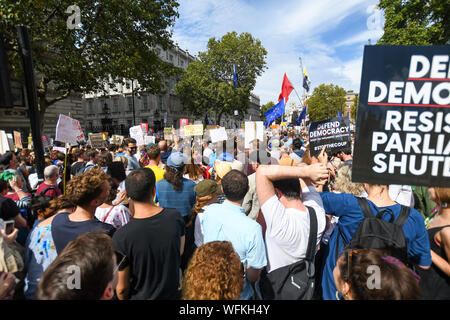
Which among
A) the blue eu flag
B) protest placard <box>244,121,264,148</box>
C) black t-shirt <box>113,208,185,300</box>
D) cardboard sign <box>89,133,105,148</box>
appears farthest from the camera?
cardboard sign <box>89,133,105,148</box>

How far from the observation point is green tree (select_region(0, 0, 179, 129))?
942 cm

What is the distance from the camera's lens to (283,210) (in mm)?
1916

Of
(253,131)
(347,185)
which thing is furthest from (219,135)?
(347,185)

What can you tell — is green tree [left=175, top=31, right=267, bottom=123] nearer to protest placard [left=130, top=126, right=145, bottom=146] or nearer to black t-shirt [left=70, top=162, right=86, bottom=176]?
protest placard [left=130, top=126, right=145, bottom=146]

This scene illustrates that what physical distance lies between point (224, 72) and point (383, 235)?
130 feet

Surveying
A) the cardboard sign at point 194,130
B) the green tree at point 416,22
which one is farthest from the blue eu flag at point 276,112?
the green tree at point 416,22

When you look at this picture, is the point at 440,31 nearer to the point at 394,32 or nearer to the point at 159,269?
the point at 394,32

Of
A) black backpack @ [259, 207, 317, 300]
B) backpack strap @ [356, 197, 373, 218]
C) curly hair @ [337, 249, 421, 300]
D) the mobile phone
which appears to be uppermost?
backpack strap @ [356, 197, 373, 218]

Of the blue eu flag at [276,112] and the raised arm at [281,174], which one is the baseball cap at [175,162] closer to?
the raised arm at [281,174]

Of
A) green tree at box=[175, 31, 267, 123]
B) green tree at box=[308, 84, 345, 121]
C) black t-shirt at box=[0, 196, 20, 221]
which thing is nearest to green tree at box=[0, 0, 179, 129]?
black t-shirt at box=[0, 196, 20, 221]

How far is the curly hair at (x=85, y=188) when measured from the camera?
2.10 meters

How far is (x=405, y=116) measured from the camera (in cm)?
160

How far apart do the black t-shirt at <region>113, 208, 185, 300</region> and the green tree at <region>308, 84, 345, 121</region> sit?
55.2m
